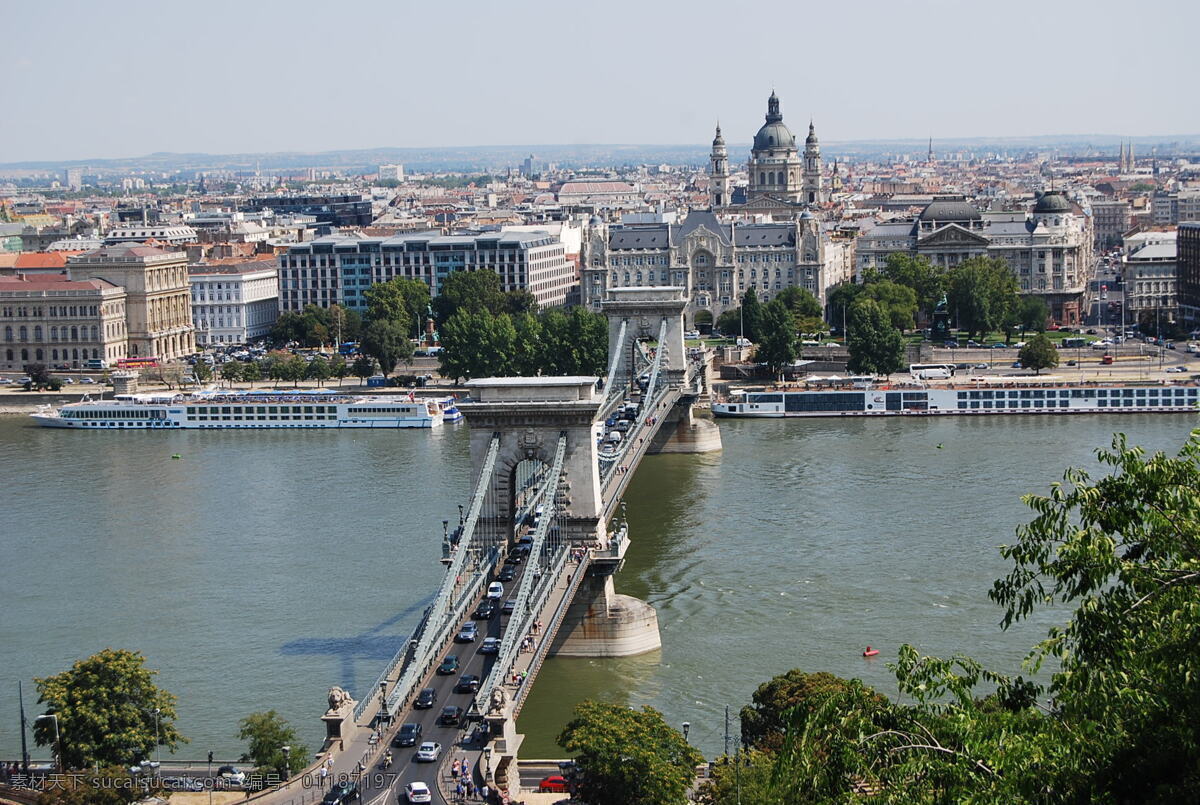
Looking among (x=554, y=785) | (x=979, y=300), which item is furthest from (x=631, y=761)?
(x=979, y=300)

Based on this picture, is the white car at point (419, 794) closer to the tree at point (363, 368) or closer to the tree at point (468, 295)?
the tree at point (363, 368)

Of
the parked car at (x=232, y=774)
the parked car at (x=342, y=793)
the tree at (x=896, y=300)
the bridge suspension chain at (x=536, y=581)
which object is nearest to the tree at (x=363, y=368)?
the tree at (x=896, y=300)

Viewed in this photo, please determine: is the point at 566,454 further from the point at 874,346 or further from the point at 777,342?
the point at 777,342

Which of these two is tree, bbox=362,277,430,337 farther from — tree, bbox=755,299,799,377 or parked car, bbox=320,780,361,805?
parked car, bbox=320,780,361,805

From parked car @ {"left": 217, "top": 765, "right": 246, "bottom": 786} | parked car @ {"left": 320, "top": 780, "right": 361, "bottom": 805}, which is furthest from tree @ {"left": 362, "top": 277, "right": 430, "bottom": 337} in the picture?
parked car @ {"left": 320, "top": 780, "right": 361, "bottom": 805}

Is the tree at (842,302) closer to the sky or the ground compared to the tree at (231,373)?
closer to the sky

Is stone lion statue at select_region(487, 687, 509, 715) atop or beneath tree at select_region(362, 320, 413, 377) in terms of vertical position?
atop

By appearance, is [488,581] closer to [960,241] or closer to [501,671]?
[501,671]
